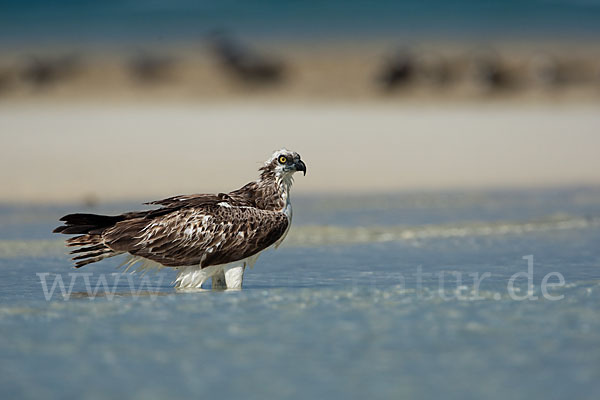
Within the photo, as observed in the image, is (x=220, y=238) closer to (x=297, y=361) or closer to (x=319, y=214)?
(x=297, y=361)

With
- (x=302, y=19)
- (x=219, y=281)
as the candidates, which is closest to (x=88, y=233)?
(x=219, y=281)

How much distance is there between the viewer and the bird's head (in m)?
9.02

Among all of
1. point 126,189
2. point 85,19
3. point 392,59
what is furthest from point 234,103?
point 85,19

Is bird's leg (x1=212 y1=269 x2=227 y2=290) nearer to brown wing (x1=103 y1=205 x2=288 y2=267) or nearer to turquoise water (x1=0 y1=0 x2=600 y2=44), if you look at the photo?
brown wing (x1=103 y1=205 x2=288 y2=267)

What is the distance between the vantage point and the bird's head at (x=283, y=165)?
902cm

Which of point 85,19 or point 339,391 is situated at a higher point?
point 85,19

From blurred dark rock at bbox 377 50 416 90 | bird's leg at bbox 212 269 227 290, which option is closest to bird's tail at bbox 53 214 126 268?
bird's leg at bbox 212 269 227 290

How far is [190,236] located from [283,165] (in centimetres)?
112

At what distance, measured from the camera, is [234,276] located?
867 centimetres

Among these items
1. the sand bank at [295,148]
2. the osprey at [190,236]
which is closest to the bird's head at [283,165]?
the osprey at [190,236]

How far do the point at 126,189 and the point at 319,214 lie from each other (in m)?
3.89

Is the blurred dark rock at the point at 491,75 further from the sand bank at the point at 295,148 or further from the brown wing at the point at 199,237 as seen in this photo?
the brown wing at the point at 199,237

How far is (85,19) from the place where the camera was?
7450cm

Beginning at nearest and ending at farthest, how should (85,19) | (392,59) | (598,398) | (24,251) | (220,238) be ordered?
(598,398) → (220,238) → (24,251) → (392,59) → (85,19)
